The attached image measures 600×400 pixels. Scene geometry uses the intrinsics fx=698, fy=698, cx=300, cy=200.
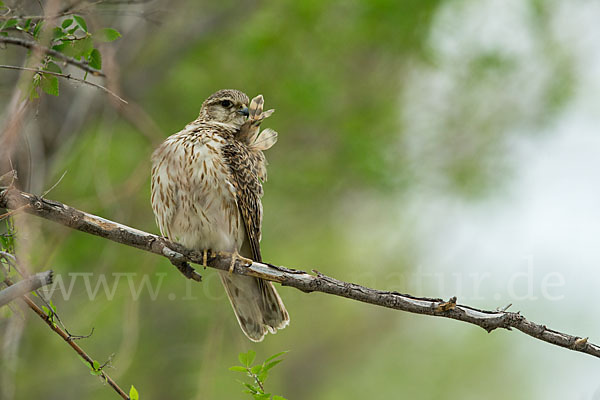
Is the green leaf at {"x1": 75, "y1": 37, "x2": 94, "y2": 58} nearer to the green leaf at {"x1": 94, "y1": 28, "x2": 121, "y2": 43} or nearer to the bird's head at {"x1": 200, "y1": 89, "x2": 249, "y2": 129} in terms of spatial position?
the green leaf at {"x1": 94, "y1": 28, "x2": 121, "y2": 43}

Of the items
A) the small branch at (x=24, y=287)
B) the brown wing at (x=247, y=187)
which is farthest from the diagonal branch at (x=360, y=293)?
the brown wing at (x=247, y=187)

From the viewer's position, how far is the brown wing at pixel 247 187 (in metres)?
4.53

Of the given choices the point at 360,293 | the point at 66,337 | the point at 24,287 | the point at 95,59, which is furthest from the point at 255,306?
the point at 24,287

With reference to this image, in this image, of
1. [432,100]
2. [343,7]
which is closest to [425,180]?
[432,100]

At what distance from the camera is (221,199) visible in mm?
4480

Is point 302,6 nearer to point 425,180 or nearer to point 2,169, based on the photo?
point 425,180

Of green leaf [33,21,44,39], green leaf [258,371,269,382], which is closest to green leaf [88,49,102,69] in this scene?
green leaf [33,21,44,39]

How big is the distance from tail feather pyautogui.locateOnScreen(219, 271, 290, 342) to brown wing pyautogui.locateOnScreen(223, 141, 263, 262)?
20 centimetres

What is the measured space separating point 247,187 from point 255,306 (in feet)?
2.67

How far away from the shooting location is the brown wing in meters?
4.53

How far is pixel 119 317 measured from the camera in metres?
10.2

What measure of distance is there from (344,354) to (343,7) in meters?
7.49

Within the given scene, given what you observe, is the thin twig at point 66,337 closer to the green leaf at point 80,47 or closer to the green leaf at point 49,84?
the green leaf at point 49,84

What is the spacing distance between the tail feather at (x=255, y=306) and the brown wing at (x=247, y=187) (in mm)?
199
